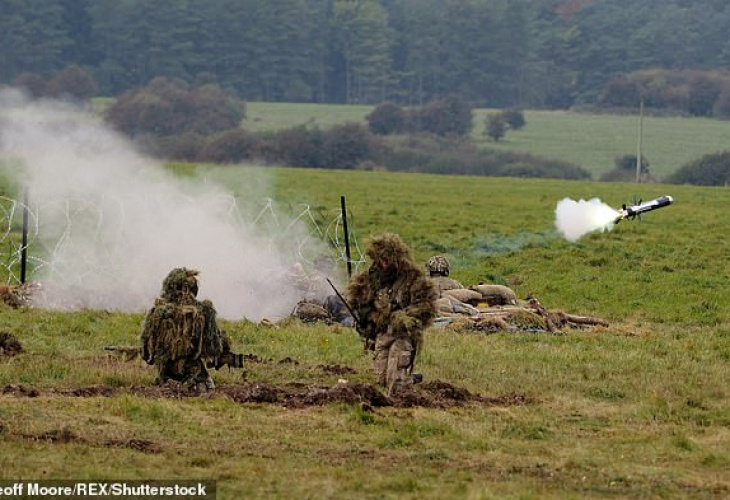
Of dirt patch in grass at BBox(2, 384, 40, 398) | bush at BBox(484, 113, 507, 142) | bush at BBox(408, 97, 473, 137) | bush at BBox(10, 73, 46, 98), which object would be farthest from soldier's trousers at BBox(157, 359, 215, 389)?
bush at BBox(408, 97, 473, 137)

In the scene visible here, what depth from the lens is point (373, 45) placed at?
125 metres

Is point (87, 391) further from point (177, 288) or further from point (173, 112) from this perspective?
point (173, 112)

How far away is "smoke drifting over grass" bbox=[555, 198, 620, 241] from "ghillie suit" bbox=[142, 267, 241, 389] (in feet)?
42.5

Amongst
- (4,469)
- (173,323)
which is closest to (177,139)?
(173,323)

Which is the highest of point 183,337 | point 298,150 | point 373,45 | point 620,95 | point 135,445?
point 373,45

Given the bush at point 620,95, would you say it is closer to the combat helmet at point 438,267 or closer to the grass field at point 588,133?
the grass field at point 588,133

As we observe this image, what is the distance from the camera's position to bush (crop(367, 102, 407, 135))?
93438mm

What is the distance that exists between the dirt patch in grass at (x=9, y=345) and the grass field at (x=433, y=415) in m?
0.30

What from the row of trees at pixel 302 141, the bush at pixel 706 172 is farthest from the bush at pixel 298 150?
the bush at pixel 706 172

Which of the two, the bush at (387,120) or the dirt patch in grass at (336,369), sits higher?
the bush at (387,120)

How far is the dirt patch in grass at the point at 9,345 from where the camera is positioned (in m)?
21.2

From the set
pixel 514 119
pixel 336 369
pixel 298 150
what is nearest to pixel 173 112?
pixel 298 150

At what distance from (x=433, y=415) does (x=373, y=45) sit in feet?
357

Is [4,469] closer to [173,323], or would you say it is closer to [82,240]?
[173,323]
